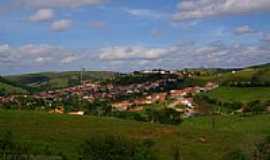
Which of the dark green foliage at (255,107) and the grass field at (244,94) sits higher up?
the grass field at (244,94)

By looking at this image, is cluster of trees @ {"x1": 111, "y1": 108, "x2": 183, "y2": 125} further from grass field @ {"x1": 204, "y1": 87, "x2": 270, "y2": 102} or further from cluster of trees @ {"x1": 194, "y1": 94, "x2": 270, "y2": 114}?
grass field @ {"x1": 204, "y1": 87, "x2": 270, "y2": 102}

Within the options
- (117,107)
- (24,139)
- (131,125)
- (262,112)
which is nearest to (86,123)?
(131,125)

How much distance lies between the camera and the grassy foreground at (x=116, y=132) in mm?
88625

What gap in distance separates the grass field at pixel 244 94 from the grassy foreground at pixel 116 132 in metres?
50.0

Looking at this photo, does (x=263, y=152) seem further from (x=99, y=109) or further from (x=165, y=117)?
(x=99, y=109)

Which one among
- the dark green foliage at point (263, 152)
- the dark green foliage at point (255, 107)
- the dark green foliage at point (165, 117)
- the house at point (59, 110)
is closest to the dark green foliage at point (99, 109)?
the house at point (59, 110)

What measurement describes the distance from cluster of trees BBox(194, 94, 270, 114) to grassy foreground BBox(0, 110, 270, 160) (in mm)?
33381

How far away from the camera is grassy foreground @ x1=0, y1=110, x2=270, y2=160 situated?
3489 inches

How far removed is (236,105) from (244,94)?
15.5 m

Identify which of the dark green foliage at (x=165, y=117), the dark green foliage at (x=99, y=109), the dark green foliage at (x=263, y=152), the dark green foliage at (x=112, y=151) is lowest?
the dark green foliage at (x=165, y=117)

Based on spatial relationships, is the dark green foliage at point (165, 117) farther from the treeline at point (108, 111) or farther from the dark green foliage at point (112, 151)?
the dark green foliage at point (112, 151)

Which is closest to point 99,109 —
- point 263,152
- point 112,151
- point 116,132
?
point 116,132

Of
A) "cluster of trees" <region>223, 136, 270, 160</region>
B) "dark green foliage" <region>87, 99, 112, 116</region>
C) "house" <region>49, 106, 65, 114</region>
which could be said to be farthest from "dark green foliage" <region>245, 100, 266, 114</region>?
"cluster of trees" <region>223, 136, 270, 160</region>

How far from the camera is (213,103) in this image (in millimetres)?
185875
